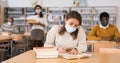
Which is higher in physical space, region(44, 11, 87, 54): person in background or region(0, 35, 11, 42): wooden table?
region(44, 11, 87, 54): person in background

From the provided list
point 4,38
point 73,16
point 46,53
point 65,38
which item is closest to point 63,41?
point 65,38

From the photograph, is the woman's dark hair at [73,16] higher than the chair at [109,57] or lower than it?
higher

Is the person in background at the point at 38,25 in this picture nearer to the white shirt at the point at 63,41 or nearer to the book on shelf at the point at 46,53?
the white shirt at the point at 63,41

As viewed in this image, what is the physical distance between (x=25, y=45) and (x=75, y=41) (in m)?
4.55

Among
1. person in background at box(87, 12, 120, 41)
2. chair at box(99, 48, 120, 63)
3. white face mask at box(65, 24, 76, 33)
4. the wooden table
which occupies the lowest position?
the wooden table

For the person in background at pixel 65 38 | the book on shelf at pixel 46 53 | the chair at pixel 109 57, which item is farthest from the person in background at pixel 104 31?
the chair at pixel 109 57

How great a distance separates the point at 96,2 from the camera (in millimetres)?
9812

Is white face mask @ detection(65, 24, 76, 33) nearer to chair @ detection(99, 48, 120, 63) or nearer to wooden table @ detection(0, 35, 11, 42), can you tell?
chair @ detection(99, 48, 120, 63)

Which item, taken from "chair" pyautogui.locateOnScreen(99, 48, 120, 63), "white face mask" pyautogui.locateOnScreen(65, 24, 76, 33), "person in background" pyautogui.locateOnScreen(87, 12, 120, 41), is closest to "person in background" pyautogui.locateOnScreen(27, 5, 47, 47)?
"person in background" pyautogui.locateOnScreen(87, 12, 120, 41)

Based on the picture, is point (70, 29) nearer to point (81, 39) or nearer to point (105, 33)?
point (81, 39)

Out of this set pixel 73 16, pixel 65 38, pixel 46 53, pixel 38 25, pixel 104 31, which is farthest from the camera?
pixel 38 25

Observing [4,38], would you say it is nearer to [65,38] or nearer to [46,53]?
[65,38]

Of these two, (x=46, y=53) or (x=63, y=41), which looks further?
(x=63, y=41)

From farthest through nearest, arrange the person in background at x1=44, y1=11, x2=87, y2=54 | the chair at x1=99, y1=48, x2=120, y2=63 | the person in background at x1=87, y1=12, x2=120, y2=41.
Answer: the person in background at x1=87, y1=12, x2=120, y2=41 < the person in background at x1=44, y1=11, x2=87, y2=54 < the chair at x1=99, y1=48, x2=120, y2=63
